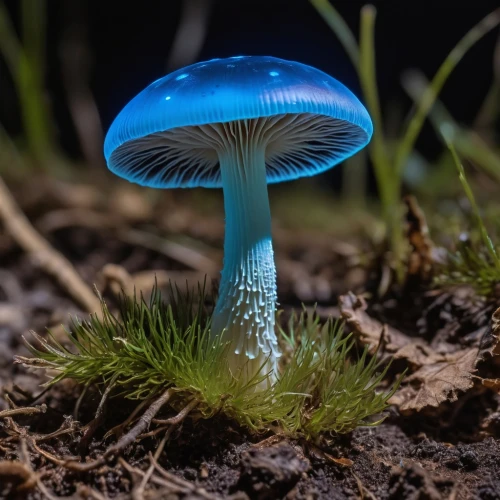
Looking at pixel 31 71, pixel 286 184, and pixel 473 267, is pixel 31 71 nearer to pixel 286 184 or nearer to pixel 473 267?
pixel 473 267

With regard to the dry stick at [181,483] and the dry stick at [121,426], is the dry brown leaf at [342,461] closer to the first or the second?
the dry stick at [181,483]

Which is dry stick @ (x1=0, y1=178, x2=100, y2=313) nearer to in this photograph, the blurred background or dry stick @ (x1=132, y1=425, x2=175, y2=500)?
the blurred background

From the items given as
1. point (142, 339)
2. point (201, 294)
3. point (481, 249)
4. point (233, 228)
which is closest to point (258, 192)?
point (233, 228)

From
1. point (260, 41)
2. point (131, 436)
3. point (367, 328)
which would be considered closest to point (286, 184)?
point (260, 41)

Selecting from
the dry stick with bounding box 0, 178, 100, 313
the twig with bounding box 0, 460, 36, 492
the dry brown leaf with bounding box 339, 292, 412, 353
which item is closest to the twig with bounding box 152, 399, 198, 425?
the twig with bounding box 0, 460, 36, 492

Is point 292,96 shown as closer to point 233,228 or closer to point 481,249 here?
point 233,228
